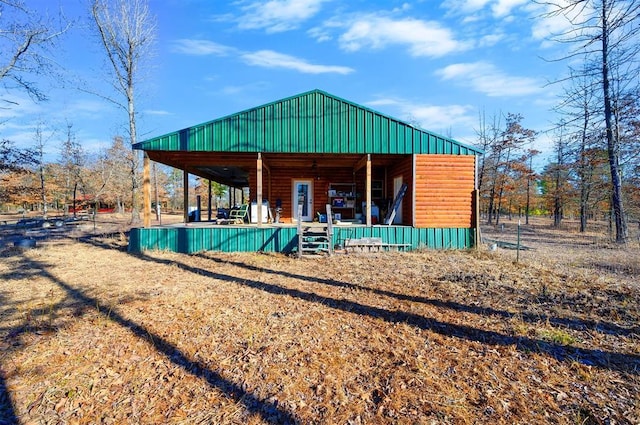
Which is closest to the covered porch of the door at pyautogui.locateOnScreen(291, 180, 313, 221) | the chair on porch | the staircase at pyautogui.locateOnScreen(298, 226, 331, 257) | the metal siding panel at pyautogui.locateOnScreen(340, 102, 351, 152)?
the door at pyautogui.locateOnScreen(291, 180, 313, 221)

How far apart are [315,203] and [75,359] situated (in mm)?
10733

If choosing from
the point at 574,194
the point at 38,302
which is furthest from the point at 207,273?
the point at 574,194

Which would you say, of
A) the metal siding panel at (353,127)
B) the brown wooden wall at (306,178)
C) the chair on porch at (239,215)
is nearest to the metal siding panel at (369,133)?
the metal siding panel at (353,127)

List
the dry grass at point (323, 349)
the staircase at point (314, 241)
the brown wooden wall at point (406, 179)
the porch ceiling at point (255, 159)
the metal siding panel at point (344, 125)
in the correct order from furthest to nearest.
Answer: the porch ceiling at point (255, 159) < the brown wooden wall at point (406, 179) < the metal siding panel at point (344, 125) < the staircase at point (314, 241) < the dry grass at point (323, 349)

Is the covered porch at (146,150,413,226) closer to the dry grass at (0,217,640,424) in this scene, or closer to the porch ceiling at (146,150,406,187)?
the porch ceiling at (146,150,406,187)

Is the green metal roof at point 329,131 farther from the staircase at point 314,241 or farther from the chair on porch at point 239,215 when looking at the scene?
the chair on porch at point 239,215

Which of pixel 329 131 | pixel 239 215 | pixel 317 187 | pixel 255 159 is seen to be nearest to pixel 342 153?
pixel 329 131

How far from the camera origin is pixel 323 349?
3.39 m

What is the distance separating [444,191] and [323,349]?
7.93 metres

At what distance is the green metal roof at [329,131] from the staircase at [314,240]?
2312 millimetres

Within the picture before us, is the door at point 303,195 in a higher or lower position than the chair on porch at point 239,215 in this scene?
higher

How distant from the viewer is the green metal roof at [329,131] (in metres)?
9.70

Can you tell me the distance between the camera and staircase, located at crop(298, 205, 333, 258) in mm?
9133

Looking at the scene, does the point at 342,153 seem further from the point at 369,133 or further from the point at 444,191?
the point at 444,191
